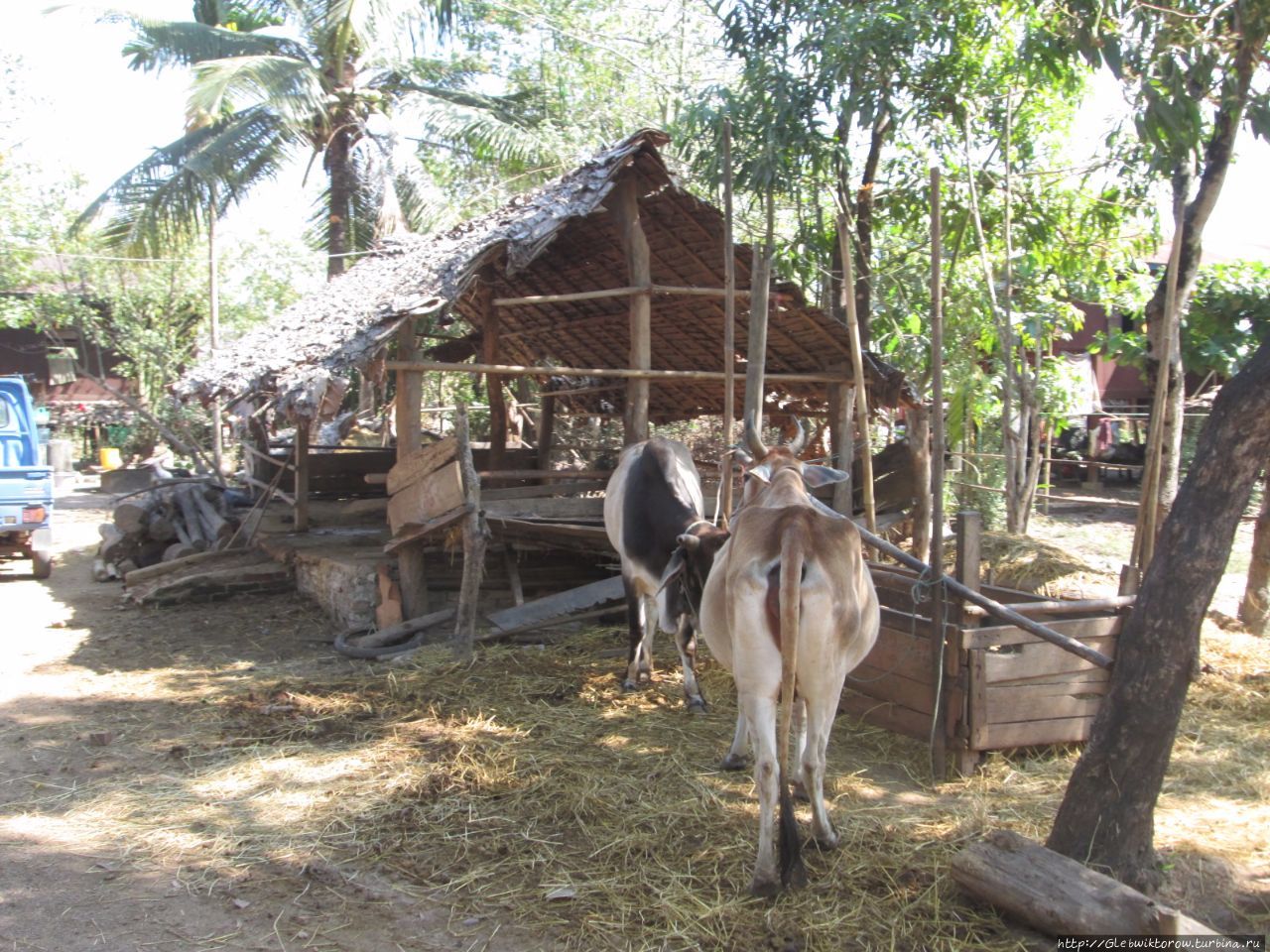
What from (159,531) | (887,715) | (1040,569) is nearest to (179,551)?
(159,531)

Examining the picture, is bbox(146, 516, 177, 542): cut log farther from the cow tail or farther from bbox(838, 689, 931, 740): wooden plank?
the cow tail

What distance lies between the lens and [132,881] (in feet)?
14.1

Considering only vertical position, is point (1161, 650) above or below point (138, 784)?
above

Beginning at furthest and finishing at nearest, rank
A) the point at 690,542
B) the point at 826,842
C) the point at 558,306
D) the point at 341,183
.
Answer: the point at 341,183, the point at 558,306, the point at 690,542, the point at 826,842

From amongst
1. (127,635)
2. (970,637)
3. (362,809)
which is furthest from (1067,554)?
(127,635)

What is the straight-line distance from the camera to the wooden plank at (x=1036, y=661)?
17.0ft

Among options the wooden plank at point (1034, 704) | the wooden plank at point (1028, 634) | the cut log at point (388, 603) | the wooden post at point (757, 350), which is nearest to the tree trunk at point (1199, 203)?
the wooden plank at point (1028, 634)

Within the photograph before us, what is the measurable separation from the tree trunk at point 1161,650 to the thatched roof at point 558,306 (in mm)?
5361

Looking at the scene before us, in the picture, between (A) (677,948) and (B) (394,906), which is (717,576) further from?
(B) (394,906)

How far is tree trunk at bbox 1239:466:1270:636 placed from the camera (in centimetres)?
776

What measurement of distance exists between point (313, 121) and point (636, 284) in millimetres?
10626

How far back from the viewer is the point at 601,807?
195 inches

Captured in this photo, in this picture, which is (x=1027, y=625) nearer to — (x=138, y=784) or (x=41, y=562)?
(x=138, y=784)

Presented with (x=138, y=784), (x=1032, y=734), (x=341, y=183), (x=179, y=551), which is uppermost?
(x=341, y=183)
